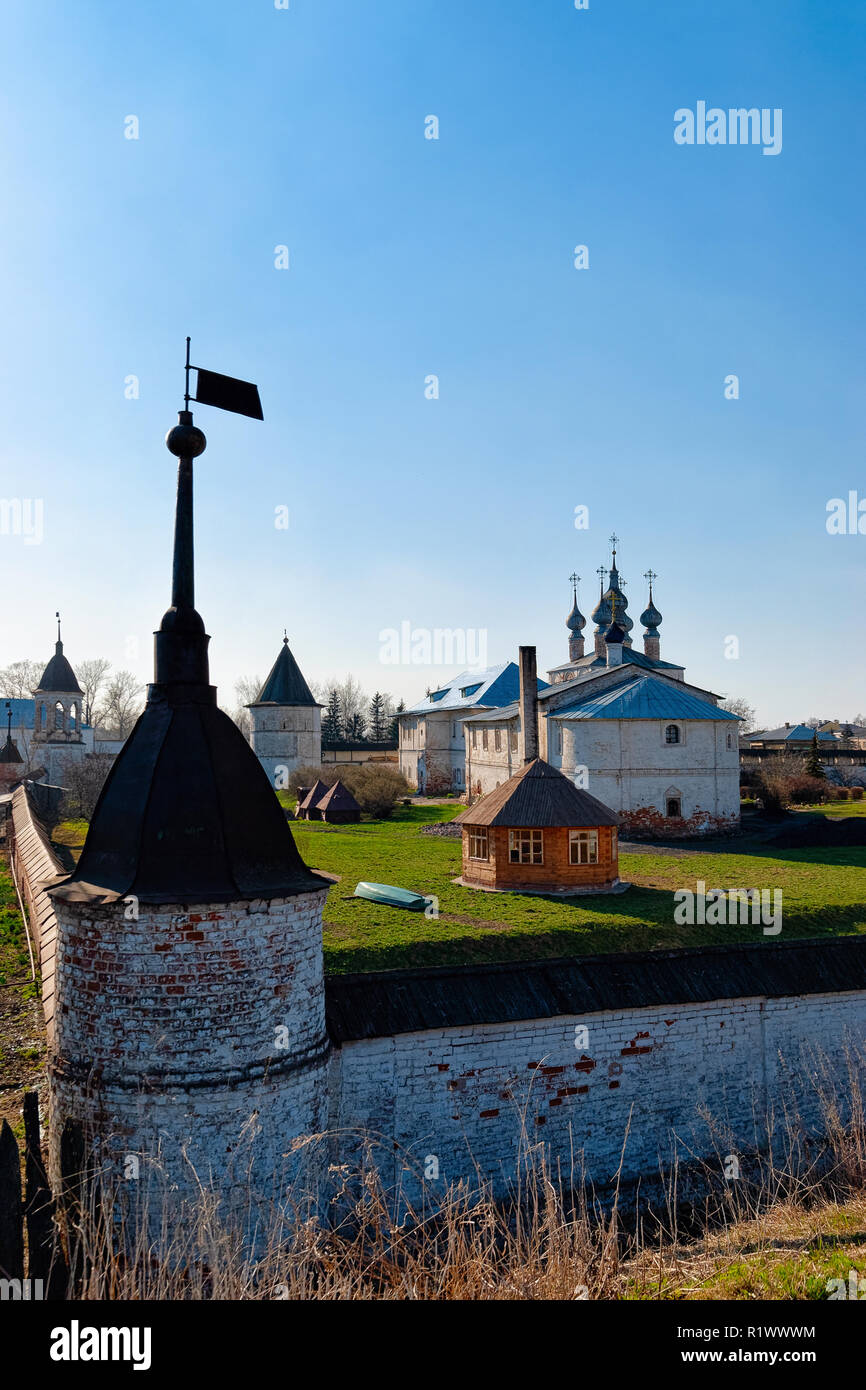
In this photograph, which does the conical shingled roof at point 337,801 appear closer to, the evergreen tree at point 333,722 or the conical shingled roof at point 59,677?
the conical shingled roof at point 59,677

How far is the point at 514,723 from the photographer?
3362 cm

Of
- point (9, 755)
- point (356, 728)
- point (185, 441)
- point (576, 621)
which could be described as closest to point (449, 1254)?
point (185, 441)

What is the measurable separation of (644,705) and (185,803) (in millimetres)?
23388

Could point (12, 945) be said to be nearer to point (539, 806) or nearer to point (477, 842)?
point (477, 842)

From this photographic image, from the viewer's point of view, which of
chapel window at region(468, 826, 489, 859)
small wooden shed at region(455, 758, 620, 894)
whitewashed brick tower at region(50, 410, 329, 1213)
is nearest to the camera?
whitewashed brick tower at region(50, 410, 329, 1213)

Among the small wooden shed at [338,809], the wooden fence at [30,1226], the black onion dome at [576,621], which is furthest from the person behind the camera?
the black onion dome at [576,621]

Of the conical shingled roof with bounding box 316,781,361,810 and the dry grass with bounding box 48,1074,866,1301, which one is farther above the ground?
the conical shingled roof with bounding box 316,781,361,810

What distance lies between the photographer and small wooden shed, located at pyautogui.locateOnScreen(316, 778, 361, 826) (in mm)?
32969

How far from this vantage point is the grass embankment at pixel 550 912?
1108cm

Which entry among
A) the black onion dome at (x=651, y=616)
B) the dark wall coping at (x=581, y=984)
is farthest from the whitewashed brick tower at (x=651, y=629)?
the dark wall coping at (x=581, y=984)

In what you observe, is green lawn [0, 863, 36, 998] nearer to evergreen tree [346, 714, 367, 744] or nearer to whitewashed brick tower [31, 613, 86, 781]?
whitewashed brick tower [31, 613, 86, 781]

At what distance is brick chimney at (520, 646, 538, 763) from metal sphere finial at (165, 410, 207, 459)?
15.3 metres

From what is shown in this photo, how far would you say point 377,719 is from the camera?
249 ft

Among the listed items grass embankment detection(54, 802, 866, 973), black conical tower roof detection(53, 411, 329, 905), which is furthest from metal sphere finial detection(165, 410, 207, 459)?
grass embankment detection(54, 802, 866, 973)
